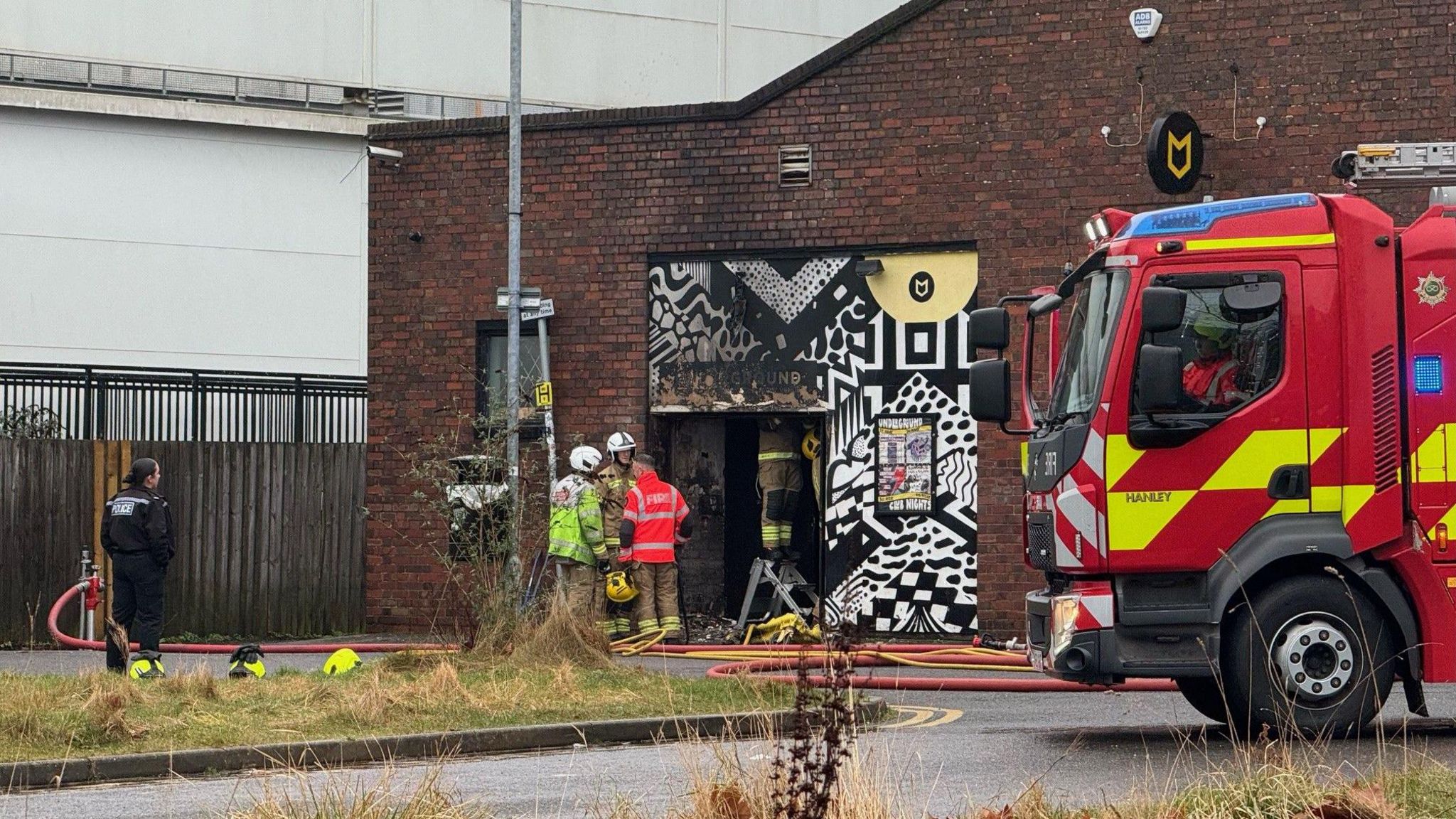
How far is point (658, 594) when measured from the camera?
18500 millimetres

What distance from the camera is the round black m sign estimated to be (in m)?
17.3

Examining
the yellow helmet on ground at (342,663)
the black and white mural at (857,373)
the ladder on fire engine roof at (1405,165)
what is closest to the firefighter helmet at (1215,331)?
the ladder on fire engine roof at (1405,165)

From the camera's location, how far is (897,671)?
14.9 m

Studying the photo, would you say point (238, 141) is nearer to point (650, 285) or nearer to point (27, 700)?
point (650, 285)

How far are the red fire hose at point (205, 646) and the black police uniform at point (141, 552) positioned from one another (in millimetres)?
2556

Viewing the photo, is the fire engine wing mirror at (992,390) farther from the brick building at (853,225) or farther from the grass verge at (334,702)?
the brick building at (853,225)

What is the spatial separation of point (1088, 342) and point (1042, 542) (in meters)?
1.16

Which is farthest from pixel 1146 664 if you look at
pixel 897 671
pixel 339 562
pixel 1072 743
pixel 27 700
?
pixel 339 562

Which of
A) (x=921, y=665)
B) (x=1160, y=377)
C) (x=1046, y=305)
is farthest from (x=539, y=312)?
(x=1160, y=377)

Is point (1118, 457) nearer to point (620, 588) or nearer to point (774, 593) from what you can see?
point (620, 588)

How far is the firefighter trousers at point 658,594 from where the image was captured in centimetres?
1827

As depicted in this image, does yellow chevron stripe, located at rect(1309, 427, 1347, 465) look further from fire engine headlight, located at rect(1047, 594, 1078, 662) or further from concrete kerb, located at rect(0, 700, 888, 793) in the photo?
concrete kerb, located at rect(0, 700, 888, 793)

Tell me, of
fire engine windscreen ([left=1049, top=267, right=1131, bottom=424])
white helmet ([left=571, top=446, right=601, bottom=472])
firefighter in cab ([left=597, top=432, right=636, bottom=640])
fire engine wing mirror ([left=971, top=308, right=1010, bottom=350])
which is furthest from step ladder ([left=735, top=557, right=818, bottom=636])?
fire engine wing mirror ([left=971, top=308, right=1010, bottom=350])

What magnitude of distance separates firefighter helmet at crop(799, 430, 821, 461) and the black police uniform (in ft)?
21.9
